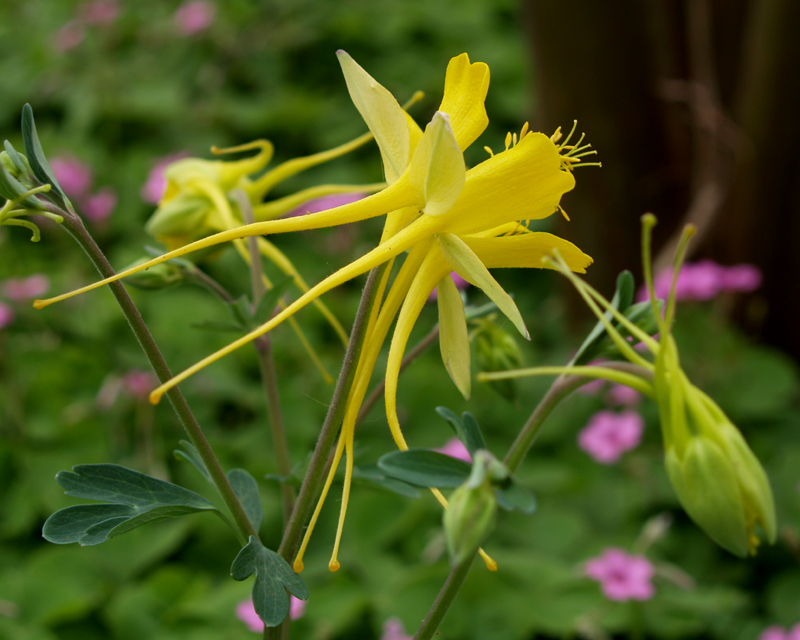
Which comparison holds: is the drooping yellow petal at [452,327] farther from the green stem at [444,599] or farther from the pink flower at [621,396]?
the pink flower at [621,396]

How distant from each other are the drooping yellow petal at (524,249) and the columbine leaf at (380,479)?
17 centimetres

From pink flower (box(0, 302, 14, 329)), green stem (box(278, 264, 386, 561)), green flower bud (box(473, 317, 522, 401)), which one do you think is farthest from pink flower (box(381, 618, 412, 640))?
pink flower (box(0, 302, 14, 329))

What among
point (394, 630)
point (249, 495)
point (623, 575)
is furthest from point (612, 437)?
point (249, 495)

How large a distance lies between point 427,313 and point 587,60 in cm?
64

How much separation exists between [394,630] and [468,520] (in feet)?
2.29

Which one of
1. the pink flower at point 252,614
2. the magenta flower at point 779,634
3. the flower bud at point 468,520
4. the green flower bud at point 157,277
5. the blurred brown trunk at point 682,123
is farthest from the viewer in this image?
the blurred brown trunk at point 682,123

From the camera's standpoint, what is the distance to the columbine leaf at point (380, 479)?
518 mm

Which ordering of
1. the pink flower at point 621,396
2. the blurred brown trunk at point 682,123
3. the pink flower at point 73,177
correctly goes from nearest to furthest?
the pink flower at point 621,396 → the blurred brown trunk at point 682,123 → the pink flower at point 73,177

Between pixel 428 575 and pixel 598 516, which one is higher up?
pixel 428 575

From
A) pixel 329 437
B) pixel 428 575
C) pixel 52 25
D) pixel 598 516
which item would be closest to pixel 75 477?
pixel 329 437

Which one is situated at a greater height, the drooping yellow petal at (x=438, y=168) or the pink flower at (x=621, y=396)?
the drooping yellow petal at (x=438, y=168)

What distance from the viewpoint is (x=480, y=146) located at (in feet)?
7.14

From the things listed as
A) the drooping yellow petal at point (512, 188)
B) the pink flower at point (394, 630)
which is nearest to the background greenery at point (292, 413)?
the pink flower at point (394, 630)

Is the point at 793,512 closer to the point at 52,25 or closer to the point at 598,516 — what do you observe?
the point at 598,516
